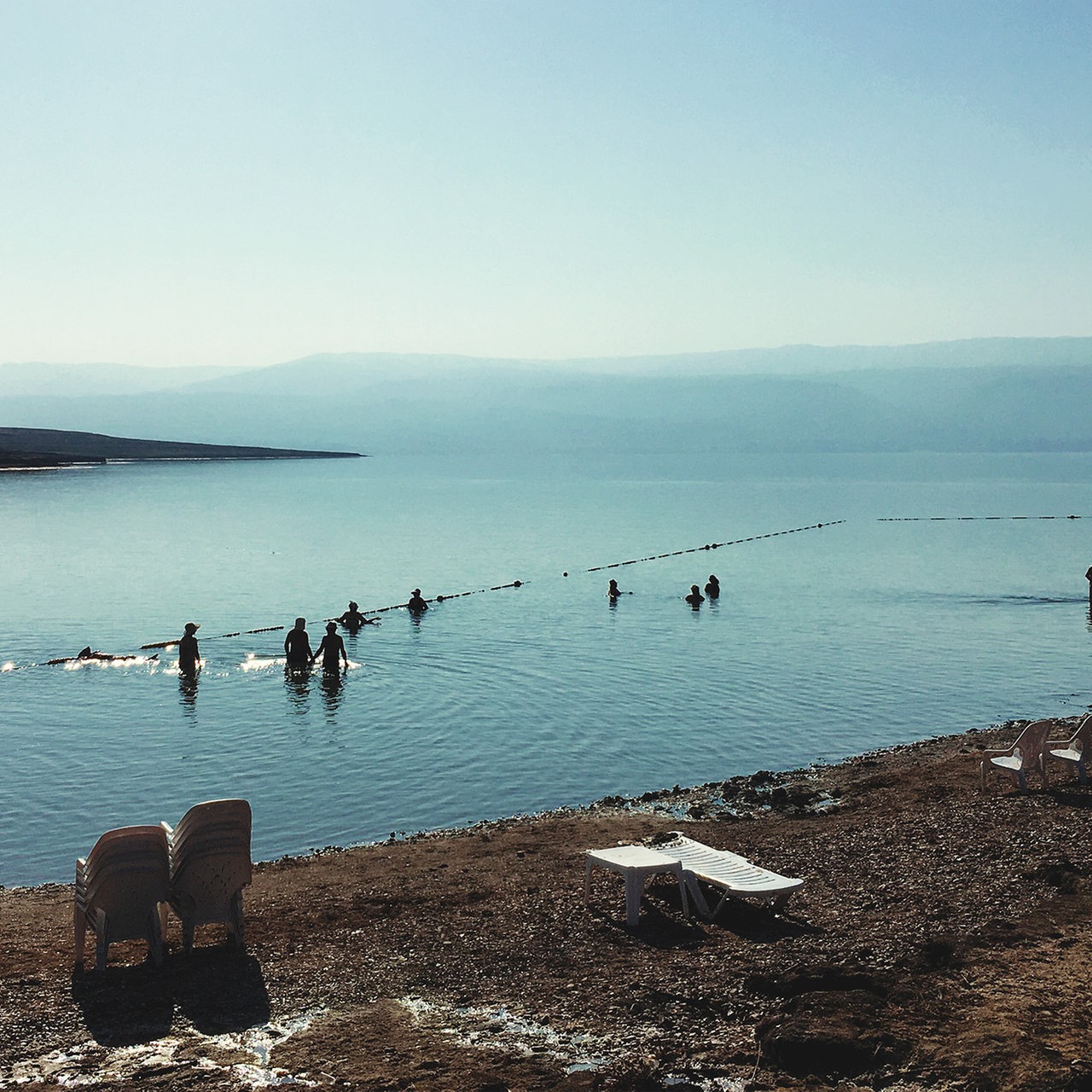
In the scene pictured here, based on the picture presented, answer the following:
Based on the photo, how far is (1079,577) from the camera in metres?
59.4

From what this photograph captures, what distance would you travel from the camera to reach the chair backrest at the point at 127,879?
991 centimetres

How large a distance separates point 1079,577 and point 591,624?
101ft

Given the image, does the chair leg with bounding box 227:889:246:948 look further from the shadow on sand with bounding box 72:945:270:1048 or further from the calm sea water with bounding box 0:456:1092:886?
the calm sea water with bounding box 0:456:1092:886

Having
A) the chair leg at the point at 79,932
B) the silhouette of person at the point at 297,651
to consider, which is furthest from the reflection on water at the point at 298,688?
the chair leg at the point at 79,932

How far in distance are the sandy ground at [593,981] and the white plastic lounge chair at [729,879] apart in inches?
9.7

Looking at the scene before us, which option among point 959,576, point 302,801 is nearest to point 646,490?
point 959,576

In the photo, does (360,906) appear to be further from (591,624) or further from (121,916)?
(591,624)

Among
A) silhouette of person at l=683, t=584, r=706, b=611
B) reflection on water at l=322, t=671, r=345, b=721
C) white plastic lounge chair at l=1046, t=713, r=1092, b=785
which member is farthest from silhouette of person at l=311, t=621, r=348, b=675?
silhouette of person at l=683, t=584, r=706, b=611

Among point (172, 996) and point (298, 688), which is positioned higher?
point (172, 996)

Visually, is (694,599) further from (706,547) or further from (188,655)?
(706,547)

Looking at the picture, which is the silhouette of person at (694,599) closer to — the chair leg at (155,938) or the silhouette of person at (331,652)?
the silhouette of person at (331,652)

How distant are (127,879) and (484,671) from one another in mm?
22605

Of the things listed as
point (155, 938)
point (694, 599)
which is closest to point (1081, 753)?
point (155, 938)

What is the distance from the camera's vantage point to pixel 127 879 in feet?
32.9
